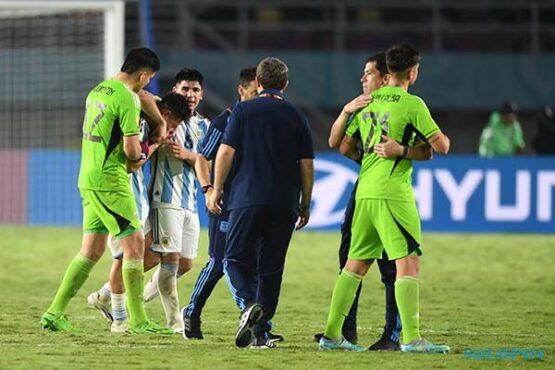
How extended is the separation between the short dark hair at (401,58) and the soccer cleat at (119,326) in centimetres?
287

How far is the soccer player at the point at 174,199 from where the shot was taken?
1036cm

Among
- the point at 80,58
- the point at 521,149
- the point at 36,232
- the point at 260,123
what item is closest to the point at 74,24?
the point at 80,58

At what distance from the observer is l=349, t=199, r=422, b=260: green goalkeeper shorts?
8.93 m

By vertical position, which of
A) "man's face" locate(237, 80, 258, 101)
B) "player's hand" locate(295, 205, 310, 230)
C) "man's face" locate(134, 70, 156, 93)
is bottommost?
"player's hand" locate(295, 205, 310, 230)

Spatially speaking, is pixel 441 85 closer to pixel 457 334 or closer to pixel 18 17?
pixel 18 17

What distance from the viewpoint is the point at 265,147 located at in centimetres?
906

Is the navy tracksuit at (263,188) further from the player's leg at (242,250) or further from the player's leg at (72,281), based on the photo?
the player's leg at (72,281)

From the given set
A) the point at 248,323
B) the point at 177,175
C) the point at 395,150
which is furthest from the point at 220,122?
the point at 248,323

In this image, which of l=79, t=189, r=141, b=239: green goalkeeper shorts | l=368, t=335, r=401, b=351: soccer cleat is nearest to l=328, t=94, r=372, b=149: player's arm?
l=368, t=335, r=401, b=351: soccer cleat

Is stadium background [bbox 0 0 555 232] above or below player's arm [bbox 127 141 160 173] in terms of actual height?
above

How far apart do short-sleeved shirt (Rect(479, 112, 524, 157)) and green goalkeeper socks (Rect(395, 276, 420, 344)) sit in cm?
1598

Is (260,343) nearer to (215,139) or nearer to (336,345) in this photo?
(336,345)

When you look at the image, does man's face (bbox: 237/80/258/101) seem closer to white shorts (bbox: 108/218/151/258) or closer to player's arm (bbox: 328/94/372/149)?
player's arm (bbox: 328/94/372/149)

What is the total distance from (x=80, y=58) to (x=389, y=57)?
40.4ft
